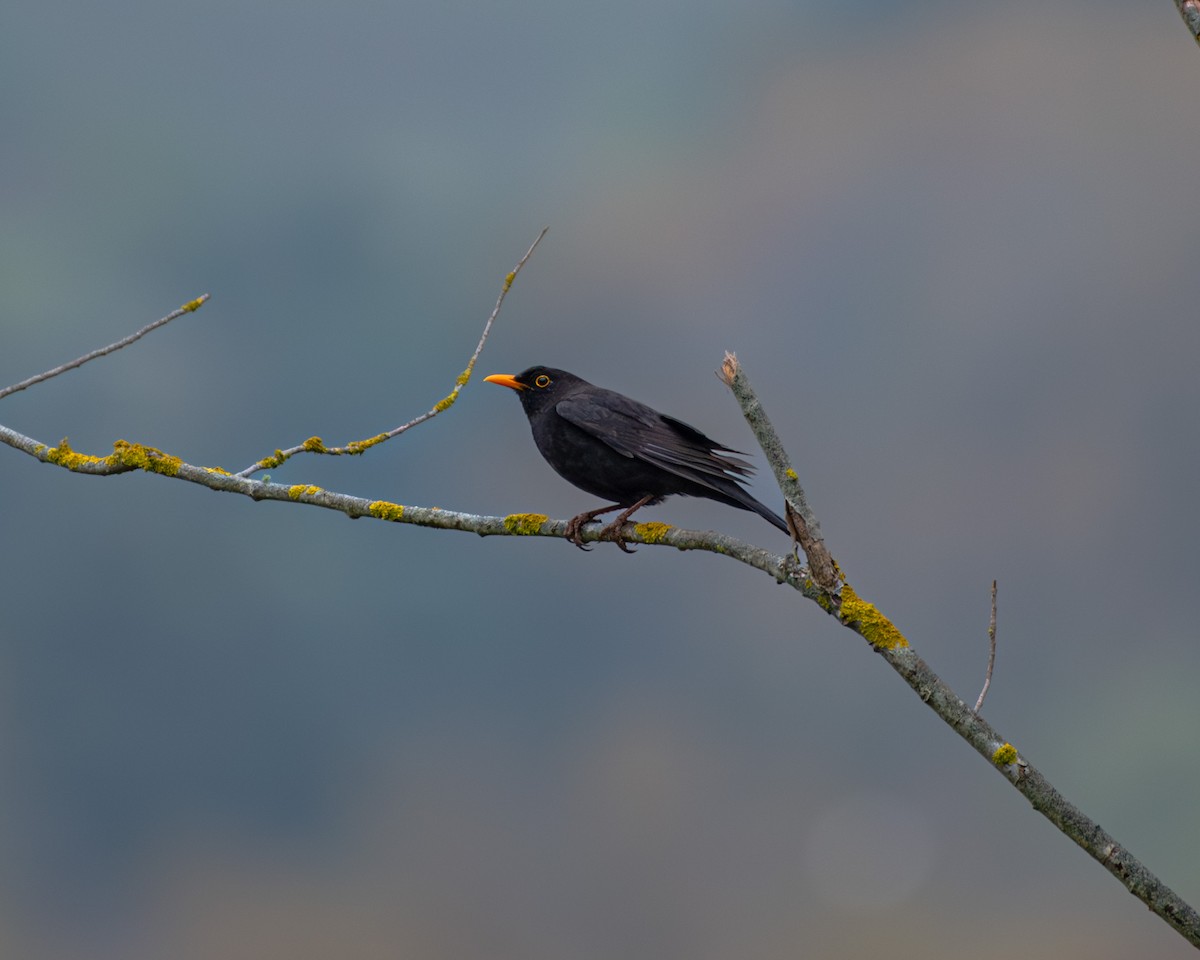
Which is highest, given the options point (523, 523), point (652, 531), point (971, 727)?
point (523, 523)

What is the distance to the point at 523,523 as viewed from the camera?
609cm

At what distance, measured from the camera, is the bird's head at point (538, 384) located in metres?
8.08

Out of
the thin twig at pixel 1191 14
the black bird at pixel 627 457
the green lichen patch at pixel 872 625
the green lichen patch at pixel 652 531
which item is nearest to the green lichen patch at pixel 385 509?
the black bird at pixel 627 457

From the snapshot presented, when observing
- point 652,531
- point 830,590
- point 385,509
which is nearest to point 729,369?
point 830,590

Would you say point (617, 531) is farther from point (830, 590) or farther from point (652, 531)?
point (830, 590)

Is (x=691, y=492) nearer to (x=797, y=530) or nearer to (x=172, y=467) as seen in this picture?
(x=797, y=530)

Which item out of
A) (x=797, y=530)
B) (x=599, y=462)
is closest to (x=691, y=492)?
(x=599, y=462)

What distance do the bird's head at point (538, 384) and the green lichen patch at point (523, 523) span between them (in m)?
1.99

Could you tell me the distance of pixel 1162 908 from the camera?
14.1 feet

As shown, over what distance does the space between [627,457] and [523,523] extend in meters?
1.04

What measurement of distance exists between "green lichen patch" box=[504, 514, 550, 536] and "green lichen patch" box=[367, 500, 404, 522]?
52 cm

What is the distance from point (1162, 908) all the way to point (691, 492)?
325 cm

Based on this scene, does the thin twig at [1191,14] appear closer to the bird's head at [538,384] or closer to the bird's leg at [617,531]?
the bird's leg at [617,531]

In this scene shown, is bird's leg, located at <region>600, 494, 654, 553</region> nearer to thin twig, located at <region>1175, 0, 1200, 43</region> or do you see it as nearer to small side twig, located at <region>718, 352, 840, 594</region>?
small side twig, located at <region>718, 352, 840, 594</region>
